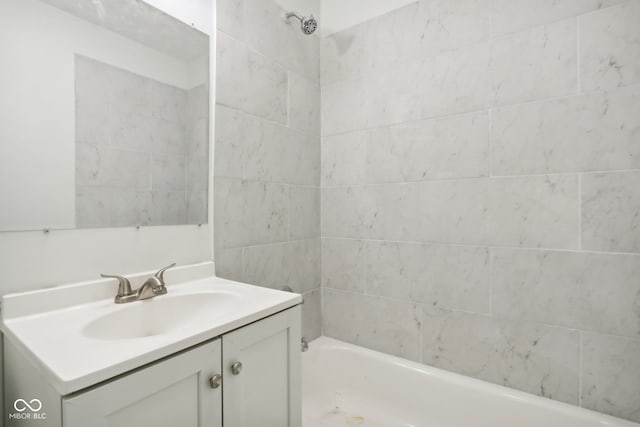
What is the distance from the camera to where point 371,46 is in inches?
68.5

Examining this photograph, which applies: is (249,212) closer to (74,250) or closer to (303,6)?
(74,250)

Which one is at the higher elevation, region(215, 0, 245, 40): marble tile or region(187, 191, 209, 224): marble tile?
region(215, 0, 245, 40): marble tile

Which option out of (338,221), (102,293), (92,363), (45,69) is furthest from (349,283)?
(45,69)

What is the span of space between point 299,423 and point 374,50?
1759 millimetres

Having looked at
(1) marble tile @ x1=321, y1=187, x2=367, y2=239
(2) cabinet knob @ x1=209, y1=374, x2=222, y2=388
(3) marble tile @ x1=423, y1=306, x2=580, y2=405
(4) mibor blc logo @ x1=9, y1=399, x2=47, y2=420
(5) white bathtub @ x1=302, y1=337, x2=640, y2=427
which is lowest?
(5) white bathtub @ x1=302, y1=337, x2=640, y2=427

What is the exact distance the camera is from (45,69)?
0.93 meters

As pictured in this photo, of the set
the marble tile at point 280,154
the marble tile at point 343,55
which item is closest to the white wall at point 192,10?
the marble tile at point 280,154

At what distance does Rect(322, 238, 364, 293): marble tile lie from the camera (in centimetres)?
181

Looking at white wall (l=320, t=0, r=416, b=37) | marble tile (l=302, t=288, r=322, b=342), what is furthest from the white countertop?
white wall (l=320, t=0, r=416, b=37)

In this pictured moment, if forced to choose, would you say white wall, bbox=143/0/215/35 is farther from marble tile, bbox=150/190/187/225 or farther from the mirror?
marble tile, bbox=150/190/187/225

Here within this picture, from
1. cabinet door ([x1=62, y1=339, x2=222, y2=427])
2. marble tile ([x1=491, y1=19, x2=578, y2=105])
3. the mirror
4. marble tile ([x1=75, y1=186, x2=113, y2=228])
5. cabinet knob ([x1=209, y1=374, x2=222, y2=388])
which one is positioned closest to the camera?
cabinet door ([x1=62, y1=339, x2=222, y2=427])

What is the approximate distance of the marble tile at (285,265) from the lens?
1.53m

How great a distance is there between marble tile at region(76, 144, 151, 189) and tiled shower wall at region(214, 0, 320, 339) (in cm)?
29

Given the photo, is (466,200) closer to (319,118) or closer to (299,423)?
(319,118)
